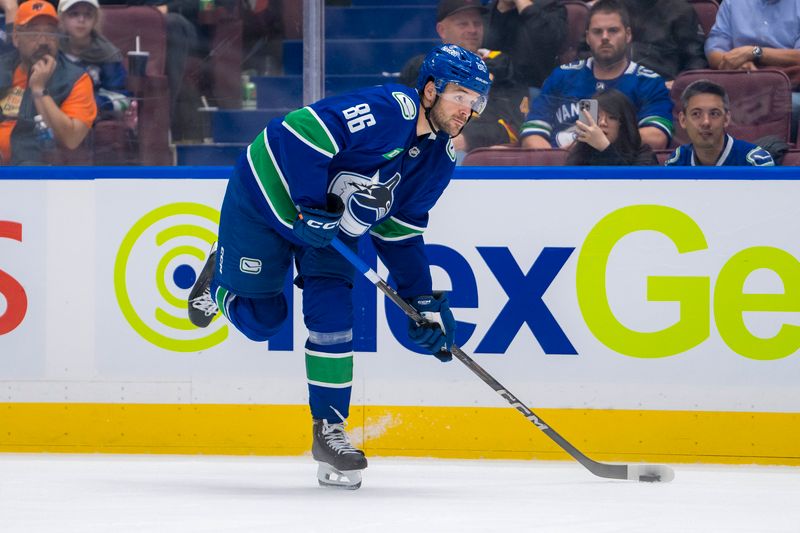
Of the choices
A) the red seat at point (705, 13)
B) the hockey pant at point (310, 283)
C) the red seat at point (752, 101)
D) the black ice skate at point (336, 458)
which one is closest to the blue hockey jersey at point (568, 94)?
the red seat at point (752, 101)

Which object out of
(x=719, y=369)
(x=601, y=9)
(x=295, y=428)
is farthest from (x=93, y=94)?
(x=719, y=369)

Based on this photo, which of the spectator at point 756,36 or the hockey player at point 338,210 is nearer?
the hockey player at point 338,210

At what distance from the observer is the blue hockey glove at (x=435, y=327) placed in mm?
3131

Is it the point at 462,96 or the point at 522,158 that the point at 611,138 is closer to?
the point at 522,158

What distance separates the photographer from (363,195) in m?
3.04

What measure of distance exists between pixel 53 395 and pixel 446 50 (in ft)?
5.83

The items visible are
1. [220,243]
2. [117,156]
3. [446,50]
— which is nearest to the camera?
[446,50]

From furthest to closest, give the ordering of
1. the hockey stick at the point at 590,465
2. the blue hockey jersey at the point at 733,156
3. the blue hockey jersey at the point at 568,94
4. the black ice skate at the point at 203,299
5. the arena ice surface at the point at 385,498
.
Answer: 1. the blue hockey jersey at the point at 568,94
2. the blue hockey jersey at the point at 733,156
3. the black ice skate at the point at 203,299
4. the hockey stick at the point at 590,465
5. the arena ice surface at the point at 385,498

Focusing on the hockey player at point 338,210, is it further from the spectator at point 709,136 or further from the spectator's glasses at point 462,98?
the spectator at point 709,136

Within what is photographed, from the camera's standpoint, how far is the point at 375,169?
121 inches

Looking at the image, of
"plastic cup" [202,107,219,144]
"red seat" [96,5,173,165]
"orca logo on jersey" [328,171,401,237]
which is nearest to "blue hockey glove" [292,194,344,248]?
"orca logo on jersey" [328,171,401,237]

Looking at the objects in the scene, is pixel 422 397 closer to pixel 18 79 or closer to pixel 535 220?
pixel 535 220

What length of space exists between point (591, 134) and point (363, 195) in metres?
1.06

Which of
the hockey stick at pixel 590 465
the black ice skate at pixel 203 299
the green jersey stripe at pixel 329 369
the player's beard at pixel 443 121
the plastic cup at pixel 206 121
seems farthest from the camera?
the plastic cup at pixel 206 121
